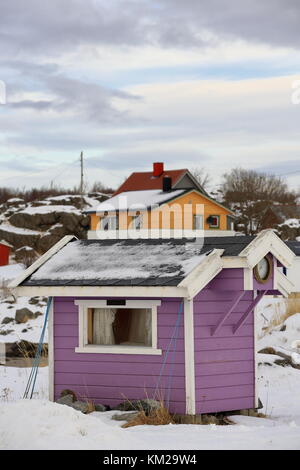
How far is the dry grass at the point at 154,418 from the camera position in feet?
33.8

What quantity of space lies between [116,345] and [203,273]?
75.6 inches

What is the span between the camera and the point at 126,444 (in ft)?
24.7

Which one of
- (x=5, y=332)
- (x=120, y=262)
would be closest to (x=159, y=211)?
(x=5, y=332)

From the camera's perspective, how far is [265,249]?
1138cm

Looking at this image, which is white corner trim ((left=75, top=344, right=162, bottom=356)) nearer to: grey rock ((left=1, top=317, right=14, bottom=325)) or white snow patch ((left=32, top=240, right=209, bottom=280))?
white snow patch ((left=32, top=240, right=209, bottom=280))

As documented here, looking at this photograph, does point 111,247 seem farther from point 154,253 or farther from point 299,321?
point 299,321

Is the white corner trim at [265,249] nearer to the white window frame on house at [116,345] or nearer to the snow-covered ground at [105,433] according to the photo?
the white window frame on house at [116,345]

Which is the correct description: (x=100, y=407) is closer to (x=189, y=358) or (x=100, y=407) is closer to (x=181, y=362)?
(x=181, y=362)

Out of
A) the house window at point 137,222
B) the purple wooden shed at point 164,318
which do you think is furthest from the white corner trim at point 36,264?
the house window at point 137,222

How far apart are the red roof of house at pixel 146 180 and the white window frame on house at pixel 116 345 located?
40.2 m

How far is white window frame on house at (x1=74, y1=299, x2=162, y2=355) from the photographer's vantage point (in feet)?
36.9

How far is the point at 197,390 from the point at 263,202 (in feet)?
171

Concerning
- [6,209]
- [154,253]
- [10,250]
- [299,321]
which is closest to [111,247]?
[154,253]

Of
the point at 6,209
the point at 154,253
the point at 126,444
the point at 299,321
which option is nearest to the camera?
the point at 126,444
